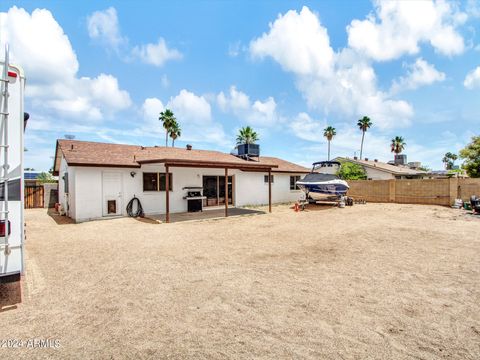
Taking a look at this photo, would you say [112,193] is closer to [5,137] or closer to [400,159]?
[5,137]

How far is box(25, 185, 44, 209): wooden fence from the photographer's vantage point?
17547 mm

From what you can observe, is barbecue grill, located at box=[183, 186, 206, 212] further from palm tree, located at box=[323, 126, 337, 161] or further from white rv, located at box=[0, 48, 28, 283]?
palm tree, located at box=[323, 126, 337, 161]

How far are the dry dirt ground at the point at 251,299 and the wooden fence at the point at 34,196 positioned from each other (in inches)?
484

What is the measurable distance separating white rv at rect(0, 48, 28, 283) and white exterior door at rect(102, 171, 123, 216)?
355 inches

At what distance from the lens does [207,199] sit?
1638 cm

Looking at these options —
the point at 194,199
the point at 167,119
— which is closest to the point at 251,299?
the point at 194,199

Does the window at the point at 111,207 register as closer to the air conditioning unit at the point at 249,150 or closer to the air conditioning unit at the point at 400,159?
the air conditioning unit at the point at 249,150

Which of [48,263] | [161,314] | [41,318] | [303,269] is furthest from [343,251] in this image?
[48,263]

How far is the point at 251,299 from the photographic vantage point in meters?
4.06

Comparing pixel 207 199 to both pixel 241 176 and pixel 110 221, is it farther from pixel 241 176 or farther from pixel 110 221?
pixel 110 221

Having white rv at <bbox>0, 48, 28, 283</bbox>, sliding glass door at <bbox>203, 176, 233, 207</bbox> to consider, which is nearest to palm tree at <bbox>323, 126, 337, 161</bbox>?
sliding glass door at <bbox>203, 176, 233, 207</bbox>

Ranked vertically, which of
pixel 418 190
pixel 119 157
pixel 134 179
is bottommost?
pixel 418 190

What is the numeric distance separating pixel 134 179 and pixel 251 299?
35.4 ft

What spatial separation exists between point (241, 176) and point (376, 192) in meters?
11.4
